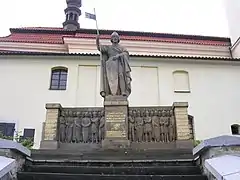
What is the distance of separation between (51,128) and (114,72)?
2.54 meters

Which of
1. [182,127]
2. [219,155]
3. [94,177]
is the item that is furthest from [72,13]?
[219,155]

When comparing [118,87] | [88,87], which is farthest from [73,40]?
[118,87]

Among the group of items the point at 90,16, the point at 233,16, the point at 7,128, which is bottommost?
the point at 7,128

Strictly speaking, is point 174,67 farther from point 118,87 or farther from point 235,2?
point 118,87

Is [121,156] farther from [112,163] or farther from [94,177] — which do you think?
[94,177]

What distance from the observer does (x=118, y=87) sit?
10.6 meters

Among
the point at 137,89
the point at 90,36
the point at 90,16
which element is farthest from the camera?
the point at 90,36

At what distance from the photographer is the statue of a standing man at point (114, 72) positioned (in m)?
10.6

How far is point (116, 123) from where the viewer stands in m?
10.2

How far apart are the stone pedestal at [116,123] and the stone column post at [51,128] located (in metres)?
1.43

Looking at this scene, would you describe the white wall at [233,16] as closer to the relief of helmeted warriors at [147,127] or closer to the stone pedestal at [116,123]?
the relief of helmeted warriors at [147,127]

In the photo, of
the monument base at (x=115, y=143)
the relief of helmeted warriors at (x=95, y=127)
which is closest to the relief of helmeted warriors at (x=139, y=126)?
the monument base at (x=115, y=143)

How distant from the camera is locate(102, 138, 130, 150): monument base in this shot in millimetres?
9750

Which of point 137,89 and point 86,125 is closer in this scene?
point 86,125
